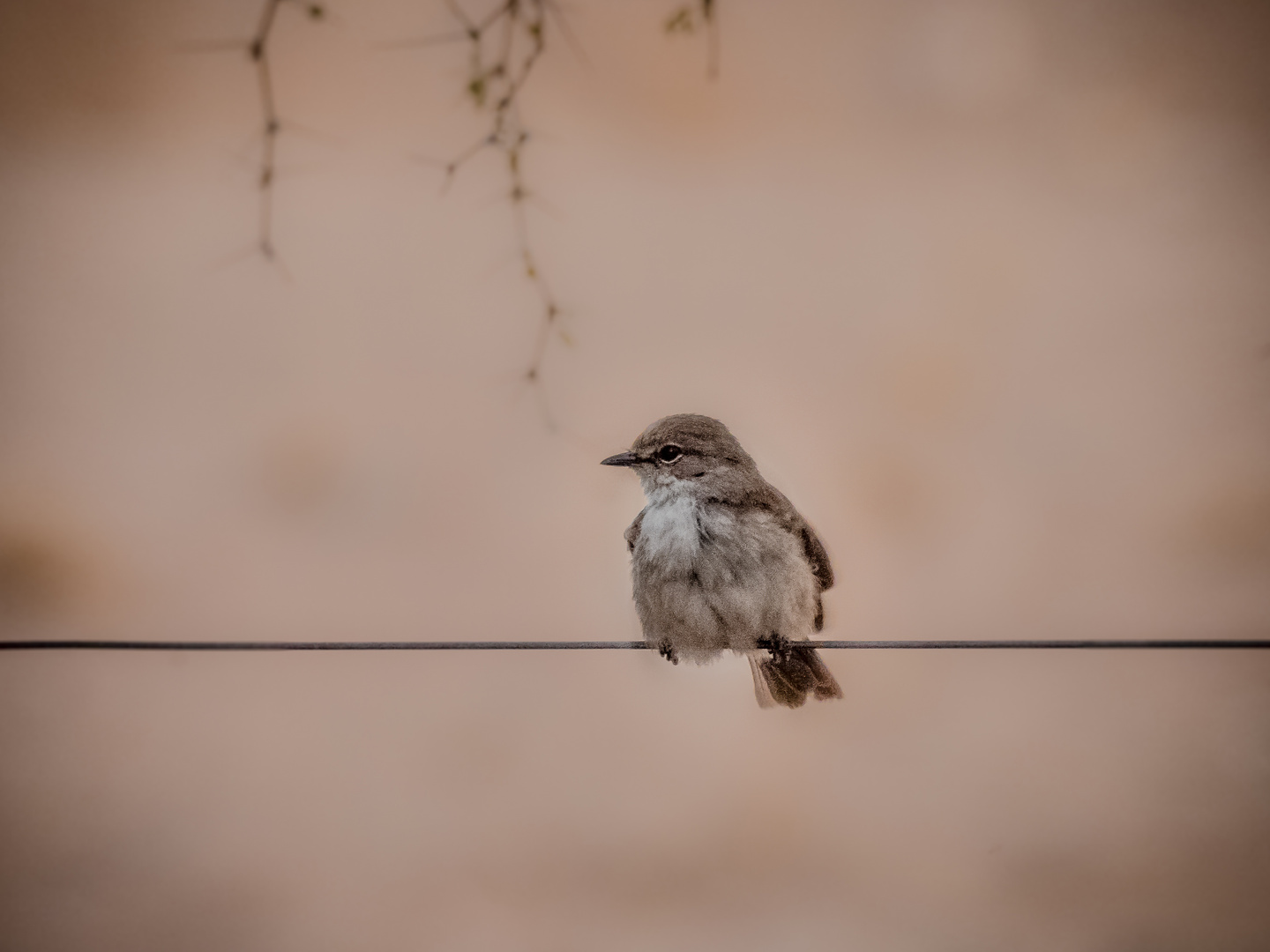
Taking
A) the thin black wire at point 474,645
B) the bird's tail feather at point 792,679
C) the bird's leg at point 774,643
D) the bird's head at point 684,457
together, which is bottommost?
the bird's tail feather at point 792,679

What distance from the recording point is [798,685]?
416 centimetres

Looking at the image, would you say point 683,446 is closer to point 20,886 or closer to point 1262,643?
point 1262,643

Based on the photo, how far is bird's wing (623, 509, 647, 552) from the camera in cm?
401

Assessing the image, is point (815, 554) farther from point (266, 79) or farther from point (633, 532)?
point (266, 79)

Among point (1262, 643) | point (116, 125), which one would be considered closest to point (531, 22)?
point (1262, 643)

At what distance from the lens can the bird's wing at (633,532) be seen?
13.1 ft

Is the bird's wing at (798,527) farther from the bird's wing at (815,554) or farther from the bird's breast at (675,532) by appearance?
the bird's breast at (675,532)

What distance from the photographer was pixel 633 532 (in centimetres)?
410

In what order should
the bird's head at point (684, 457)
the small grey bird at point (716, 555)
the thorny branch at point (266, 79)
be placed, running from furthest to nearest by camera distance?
the bird's head at point (684, 457)
the small grey bird at point (716, 555)
the thorny branch at point (266, 79)

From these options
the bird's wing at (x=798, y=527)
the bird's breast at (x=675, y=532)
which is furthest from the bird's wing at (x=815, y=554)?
the bird's breast at (x=675, y=532)

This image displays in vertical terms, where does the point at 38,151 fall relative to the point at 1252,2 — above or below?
below

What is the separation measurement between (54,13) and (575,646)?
4846mm

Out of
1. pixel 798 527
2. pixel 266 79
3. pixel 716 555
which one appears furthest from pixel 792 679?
pixel 266 79

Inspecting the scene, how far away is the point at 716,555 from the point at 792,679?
868 millimetres
